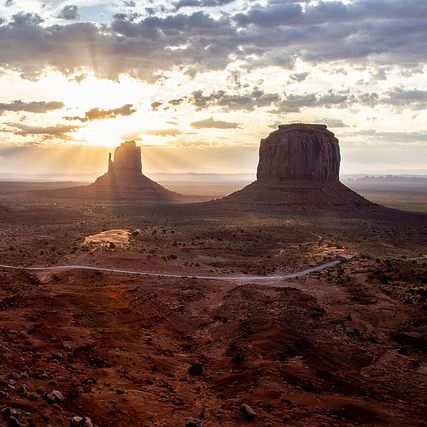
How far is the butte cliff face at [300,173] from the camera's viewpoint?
119 m

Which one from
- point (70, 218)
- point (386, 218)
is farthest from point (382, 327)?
point (386, 218)

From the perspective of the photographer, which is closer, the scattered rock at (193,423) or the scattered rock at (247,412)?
the scattered rock at (193,423)

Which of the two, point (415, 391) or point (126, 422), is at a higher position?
point (126, 422)

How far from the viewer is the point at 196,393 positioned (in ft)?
53.2

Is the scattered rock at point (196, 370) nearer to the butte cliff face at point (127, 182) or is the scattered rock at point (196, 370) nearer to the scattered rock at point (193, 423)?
the scattered rock at point (193, 423)

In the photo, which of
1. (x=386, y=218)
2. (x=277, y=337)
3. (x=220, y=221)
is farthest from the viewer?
(x=386, y=218)

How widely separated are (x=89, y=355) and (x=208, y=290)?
1495cm

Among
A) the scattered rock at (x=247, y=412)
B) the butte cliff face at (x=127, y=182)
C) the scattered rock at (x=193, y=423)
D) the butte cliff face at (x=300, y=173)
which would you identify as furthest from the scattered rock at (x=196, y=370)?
the butte cliff face at (x=127, y=182)

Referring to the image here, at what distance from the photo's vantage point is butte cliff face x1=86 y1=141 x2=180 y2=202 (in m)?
158

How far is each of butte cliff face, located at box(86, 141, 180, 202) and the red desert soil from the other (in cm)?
12508

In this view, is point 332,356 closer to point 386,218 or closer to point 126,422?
point 126,422

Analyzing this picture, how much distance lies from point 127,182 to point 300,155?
228 feet

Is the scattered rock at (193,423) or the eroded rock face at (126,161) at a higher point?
the eroded rock face at (126,161)

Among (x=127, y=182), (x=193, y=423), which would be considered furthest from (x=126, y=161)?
(x=193, y=423)
